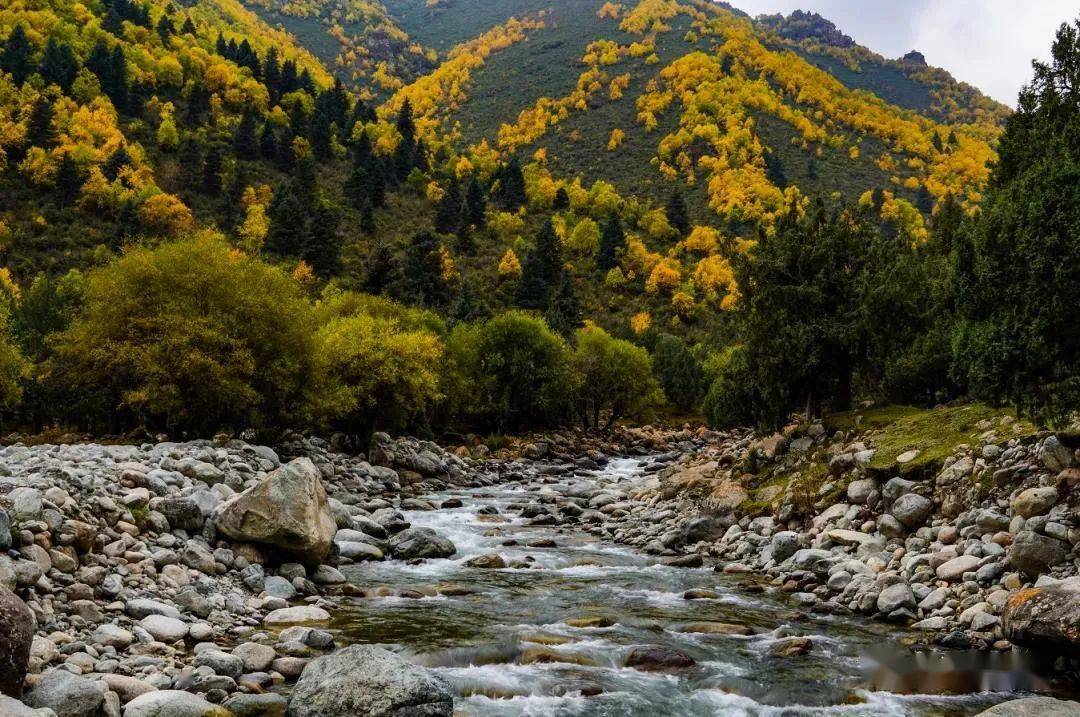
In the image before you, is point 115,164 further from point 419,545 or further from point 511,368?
point 419,545

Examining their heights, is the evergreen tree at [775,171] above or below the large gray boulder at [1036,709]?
above

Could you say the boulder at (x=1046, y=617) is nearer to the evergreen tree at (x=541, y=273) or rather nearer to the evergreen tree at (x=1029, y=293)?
the evergreen tree at (x=1029, y=293)

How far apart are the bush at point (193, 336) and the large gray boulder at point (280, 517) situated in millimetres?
13519

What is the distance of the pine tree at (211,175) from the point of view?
3927 inches

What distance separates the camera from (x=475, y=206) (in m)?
123

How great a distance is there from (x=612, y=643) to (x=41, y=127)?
365ft

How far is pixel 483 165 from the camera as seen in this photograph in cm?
15688

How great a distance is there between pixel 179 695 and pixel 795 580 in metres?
13.4

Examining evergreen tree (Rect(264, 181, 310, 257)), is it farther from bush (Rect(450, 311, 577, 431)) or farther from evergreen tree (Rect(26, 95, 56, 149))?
bush (Rect(450, 311, 577, 431))

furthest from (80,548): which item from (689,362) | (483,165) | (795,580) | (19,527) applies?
(483,165)

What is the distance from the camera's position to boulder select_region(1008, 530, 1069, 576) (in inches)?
514

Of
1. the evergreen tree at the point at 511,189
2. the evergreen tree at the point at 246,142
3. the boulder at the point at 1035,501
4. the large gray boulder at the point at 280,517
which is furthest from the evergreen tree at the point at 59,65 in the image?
the boulder at the point at 1035,501

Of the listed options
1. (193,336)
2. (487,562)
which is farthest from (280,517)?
(193,336)

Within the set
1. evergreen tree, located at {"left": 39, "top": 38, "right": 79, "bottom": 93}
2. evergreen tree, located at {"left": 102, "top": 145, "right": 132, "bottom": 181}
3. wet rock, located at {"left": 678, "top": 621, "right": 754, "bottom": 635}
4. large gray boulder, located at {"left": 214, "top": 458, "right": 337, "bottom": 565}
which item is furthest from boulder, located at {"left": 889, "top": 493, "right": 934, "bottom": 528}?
evergreen tree, located at {"left": 39, "top": 38, "right": 79, "bottom": 93}
